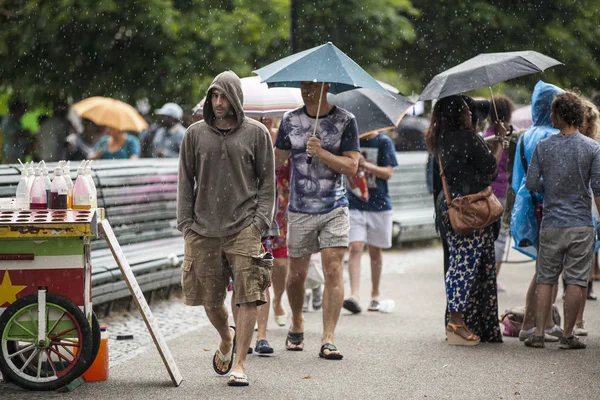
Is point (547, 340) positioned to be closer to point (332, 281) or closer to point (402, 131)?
point (332, 281)

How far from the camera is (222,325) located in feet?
24.5

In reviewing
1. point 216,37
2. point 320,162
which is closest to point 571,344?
point 320,162

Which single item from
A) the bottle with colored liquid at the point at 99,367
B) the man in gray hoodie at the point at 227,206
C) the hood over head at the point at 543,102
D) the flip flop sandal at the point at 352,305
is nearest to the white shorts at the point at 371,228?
the flip flop sandal at the point at 352,305

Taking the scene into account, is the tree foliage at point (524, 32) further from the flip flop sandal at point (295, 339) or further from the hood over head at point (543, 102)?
the flip flop sandal at point (295, 339)

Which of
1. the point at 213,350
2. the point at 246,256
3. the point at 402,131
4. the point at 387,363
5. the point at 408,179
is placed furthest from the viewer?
the point at 402,131

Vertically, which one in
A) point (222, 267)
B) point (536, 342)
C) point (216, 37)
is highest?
point (216, 37)

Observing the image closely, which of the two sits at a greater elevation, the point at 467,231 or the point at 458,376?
the point at 467,231

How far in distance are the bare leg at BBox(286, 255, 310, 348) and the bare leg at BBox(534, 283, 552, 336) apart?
5.60ft

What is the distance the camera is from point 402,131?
23.1 metres

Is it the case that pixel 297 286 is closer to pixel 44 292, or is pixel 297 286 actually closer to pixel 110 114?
pixel 44 292

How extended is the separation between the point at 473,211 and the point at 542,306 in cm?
85

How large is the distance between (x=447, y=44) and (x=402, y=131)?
14.6ft

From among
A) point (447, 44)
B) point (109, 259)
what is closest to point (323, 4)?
point (447, 44)

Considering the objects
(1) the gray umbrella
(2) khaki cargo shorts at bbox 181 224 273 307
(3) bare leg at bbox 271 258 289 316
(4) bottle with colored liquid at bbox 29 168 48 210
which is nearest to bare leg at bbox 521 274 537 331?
(1) the gray umbrella
